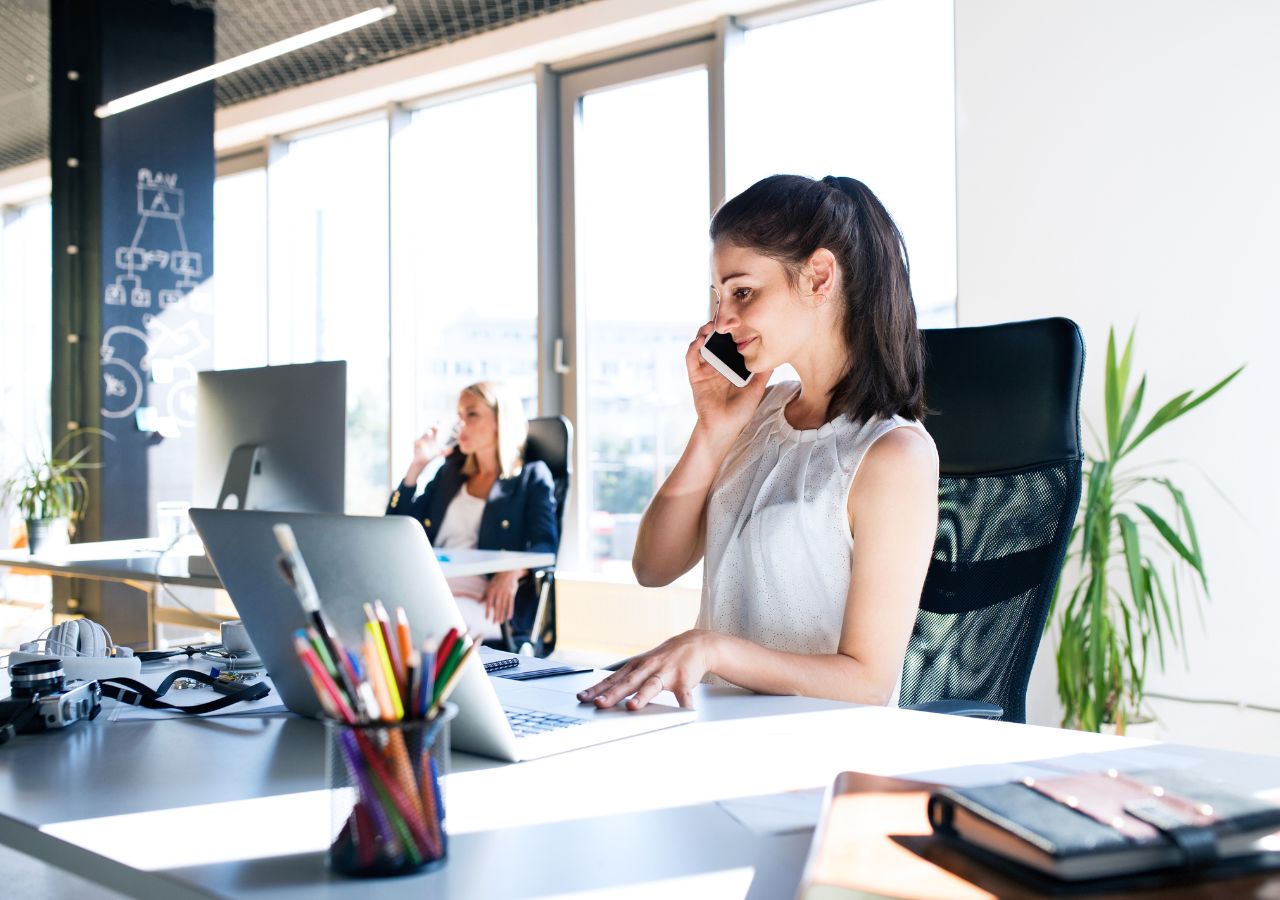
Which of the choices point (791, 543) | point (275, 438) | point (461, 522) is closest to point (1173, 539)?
point (791, 543)

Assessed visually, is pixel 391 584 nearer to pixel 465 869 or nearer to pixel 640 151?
pixel 465 869

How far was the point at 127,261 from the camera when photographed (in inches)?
192

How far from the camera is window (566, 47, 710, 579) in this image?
488cm

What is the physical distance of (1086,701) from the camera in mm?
3131

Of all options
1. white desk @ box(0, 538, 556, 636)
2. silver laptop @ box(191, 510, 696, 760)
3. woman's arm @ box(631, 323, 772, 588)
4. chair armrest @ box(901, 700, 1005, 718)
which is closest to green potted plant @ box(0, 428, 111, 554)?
white desk @ box(0, 538, 556, 636)

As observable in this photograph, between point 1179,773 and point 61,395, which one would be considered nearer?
point 1179,773

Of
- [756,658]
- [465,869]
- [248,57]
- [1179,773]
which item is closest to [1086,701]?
[756,658]

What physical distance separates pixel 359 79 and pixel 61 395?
2.15 meters

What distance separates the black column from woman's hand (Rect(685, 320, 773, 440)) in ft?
12.3

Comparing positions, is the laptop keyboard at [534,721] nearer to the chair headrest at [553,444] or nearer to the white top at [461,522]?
the chair headrest at [553,444]

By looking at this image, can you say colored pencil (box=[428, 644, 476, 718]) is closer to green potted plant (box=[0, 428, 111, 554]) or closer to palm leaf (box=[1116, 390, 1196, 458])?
palm leaf (box=[1116, 390, 1196, 458])

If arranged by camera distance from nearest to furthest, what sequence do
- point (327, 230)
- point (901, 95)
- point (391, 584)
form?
point (391, 584) → point (901, 95) → point (327, 230)

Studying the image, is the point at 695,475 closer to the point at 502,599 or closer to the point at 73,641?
the point at 73,641

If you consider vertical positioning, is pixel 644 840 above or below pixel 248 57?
below
